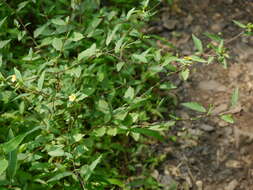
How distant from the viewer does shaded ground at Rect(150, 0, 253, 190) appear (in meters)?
2.62

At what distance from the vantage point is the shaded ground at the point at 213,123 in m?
2.62

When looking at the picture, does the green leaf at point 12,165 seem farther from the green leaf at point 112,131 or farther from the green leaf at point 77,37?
the green leaf at point 77,37

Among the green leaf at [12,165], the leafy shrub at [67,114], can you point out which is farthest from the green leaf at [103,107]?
the green leaf at [12,165]

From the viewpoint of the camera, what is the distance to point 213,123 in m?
2.88

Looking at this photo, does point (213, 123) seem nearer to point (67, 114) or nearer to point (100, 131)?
point (100, 131)

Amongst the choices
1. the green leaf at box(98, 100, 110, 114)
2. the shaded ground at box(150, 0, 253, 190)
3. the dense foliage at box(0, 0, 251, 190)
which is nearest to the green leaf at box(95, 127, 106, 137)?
the dense foliage at box(0, 0, 251, 190)

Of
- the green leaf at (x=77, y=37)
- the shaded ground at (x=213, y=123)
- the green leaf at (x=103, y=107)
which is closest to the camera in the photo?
the green leaf at (x=77, y=37)

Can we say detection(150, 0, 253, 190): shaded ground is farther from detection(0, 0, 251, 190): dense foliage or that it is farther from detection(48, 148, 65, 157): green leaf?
detection(48, 148, 65, 157): green leaf

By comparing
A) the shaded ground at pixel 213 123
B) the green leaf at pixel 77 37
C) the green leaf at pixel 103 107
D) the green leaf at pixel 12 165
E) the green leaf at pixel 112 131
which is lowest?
the shaded ground at pixel 213 123


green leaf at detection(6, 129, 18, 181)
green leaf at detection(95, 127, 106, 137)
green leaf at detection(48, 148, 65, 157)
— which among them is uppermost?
green leaf at detection(6, 129, 18, 181)

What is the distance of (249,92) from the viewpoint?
3.02 meters

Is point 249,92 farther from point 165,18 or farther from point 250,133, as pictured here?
point 165,18

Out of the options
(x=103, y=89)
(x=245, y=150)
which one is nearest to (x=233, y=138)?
(x=245, y=150)

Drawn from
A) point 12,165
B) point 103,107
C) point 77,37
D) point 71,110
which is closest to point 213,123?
point 103,107
